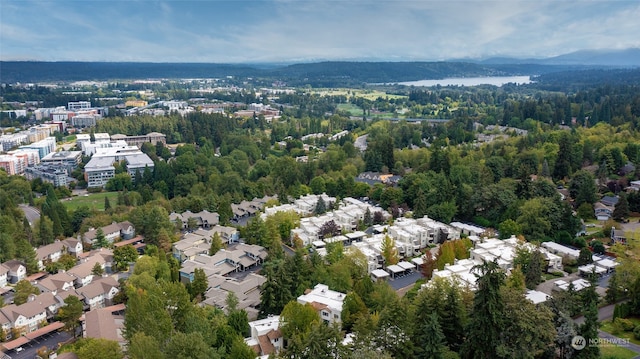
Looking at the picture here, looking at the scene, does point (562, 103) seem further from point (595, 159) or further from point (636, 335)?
point (636, 335)

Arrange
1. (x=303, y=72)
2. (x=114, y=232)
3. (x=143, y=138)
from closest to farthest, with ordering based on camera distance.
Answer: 1. (x=114, y=232)
2. (x=143, y=138)
3. (x=303, y=72)

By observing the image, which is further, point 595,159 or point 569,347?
point 595,159

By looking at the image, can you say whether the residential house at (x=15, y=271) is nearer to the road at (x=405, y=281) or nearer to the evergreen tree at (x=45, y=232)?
the evergreen tree at (x=45, y=232)

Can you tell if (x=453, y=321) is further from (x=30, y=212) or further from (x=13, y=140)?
(x=13, y=140)

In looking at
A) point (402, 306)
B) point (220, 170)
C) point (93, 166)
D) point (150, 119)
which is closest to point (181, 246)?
point (402, 306)

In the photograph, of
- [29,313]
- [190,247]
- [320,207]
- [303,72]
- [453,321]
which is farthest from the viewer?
[303,72]

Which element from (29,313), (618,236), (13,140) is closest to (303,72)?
(13,140)

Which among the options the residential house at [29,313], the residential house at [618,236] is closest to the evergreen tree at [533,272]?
the residential house at [618,236]
